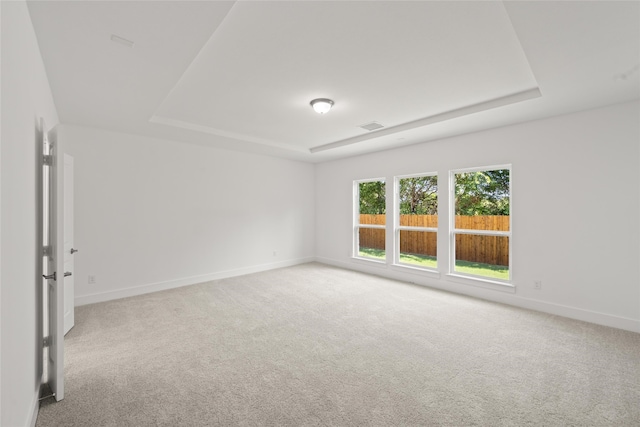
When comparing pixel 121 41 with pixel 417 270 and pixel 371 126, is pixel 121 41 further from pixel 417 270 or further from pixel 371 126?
pixel 417 270

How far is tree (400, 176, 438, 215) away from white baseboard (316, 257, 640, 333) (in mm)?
1210

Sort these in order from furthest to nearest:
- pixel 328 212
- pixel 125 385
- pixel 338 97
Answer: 1. pixel 328 212
2. pixel 338 97
3. pixel 125 385

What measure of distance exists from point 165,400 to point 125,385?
430 millimetres

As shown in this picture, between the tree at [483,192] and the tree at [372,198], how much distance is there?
1593 mm

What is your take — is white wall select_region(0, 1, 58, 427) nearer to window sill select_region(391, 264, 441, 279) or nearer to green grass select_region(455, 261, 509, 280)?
window sill select_region(391, 264, 441, 279)

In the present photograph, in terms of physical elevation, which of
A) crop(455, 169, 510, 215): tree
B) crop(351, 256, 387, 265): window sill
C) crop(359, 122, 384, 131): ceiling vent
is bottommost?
crop(351, 256, 387, 265): window sill

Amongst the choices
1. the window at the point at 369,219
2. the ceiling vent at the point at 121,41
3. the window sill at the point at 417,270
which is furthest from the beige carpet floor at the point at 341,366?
the ceiling vent at the point at 121,41

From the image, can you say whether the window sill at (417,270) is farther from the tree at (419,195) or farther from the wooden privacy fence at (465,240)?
the tree at (419,195)

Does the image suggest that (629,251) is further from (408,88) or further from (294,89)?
(294,89)

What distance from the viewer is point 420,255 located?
19.0 ft

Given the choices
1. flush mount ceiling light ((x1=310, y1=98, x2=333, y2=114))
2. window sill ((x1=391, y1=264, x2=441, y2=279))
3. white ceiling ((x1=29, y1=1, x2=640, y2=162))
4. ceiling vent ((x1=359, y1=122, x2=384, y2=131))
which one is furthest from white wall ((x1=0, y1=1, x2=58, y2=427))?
window sill ((x1=391, y1=264, x2=441, y2=279))

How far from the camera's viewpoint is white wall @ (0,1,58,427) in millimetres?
1268

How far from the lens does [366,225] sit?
623cm

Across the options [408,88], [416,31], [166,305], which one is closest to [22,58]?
[416,31]
